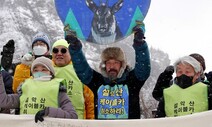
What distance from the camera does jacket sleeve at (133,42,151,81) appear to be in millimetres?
4148

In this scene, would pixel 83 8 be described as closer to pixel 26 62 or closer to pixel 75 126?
pixel 26 62

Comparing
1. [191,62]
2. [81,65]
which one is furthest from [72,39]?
[191,62]

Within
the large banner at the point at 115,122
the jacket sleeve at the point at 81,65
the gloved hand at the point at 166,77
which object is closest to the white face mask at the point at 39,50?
the jacket sleeve at the point at 81,65

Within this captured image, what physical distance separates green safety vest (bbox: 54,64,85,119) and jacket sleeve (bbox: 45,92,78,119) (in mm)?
680

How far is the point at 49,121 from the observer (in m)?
3.90

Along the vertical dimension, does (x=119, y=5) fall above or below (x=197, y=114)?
above

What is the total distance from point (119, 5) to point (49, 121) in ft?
5.63

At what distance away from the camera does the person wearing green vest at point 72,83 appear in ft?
16.0

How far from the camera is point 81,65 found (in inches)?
175

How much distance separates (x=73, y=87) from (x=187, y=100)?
1329 mm

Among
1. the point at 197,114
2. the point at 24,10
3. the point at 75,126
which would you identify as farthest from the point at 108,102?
the point at 24,10

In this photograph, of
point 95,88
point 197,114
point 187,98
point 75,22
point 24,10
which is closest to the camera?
point 197,114

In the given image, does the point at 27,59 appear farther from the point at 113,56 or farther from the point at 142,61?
the point at 142,61

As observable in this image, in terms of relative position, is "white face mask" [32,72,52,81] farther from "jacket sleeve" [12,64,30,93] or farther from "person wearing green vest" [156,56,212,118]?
"person wearing green vest" [156,56,212,118]
